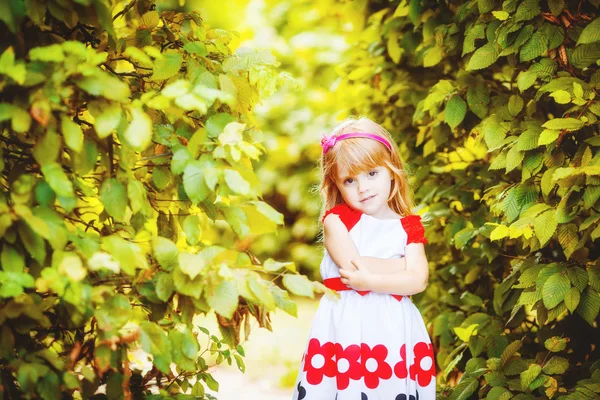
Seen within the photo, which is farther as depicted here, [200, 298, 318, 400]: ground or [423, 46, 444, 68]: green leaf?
[200, 298, 318, 400]: ground

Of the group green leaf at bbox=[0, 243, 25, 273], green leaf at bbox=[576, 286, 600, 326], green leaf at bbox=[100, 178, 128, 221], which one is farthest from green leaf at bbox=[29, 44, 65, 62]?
green leaf at bbox=[576, 286, 600, 326]

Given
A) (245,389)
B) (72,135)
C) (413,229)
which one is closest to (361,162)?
(413,229)

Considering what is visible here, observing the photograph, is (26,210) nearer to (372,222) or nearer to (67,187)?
(67,187)

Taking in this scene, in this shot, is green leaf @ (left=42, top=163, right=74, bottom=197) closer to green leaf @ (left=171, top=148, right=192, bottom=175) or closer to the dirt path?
green leaf @ (left=171, top=148, right=192, bottom=175)

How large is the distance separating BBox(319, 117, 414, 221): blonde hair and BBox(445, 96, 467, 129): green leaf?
0.42m

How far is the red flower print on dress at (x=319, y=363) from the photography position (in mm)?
2357

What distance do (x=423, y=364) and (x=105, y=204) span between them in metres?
1.25

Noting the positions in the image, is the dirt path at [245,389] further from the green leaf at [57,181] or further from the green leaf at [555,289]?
the green leaf at [57,181]

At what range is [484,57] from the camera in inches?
103

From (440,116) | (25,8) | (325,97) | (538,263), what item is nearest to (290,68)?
(325,97)

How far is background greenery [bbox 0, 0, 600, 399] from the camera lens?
1.67 metres

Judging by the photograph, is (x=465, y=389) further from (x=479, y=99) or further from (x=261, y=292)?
(x=261, y=292)

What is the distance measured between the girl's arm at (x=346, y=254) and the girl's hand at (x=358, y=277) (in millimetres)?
17

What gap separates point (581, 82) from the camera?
2402 mm
